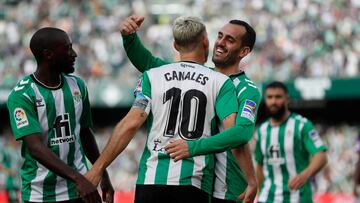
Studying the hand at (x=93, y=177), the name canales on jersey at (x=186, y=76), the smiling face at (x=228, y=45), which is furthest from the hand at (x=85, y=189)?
the smiling face at (x=228, y=45)

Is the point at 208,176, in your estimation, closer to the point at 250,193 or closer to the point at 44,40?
the point at 250,193

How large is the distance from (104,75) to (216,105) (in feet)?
60.4

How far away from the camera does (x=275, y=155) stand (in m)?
10.5

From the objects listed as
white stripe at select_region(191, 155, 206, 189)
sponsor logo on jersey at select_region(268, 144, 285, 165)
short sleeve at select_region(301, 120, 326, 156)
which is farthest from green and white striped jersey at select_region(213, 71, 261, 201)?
sponsor logo on jersey at select_region(268, 144, 285, 165)

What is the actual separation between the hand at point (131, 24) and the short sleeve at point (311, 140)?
13.3ft

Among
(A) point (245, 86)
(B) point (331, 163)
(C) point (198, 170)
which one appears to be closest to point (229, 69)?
(A) point (245, 86)

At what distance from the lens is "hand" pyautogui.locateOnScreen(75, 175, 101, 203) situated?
598 cm

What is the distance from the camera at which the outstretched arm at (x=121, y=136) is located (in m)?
5.92

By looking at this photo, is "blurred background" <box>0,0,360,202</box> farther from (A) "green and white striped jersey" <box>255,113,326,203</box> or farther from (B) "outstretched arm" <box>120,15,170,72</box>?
(B) "outstretched arm" <box>120,15,170,72</box>

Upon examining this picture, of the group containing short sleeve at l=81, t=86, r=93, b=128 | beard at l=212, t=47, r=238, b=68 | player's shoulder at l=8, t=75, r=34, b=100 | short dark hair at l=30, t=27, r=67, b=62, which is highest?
short dark hair at l=30, t=27, r=67, b=62

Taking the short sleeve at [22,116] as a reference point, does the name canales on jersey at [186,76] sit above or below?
above

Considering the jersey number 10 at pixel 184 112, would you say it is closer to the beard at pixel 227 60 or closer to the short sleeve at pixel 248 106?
the short sleeve at pixel 248 106

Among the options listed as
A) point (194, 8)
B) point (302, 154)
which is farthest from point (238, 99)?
point (194, 8)

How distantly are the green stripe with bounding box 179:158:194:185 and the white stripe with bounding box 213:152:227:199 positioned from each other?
2.00 ft
